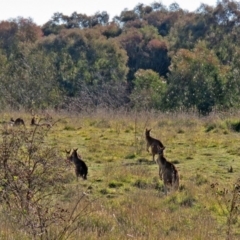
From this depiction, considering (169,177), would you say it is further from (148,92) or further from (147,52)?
(147,52)

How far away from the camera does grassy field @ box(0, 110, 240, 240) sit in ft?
21.7

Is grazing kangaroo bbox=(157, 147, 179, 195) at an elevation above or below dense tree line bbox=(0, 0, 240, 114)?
below

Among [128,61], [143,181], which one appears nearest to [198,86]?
[143,181]

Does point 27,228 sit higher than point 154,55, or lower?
lower

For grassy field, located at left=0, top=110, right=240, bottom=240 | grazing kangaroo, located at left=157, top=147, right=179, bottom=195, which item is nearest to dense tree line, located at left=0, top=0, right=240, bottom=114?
grassy field, located at left=0, top=110, right=240, bottom=240

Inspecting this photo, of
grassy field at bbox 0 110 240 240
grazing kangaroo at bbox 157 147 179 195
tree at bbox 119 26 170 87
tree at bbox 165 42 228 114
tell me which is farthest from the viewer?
tree at bbox 119 26 170 87

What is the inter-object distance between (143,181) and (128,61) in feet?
136

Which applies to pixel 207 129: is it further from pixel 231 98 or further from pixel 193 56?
pixel 193 56

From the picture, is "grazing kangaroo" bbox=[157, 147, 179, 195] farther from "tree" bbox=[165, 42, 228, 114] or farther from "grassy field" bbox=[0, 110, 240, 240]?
"tree" bbox=[165, 42, 228, 114]

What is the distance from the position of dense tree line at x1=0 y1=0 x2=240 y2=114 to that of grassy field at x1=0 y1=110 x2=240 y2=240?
5.18 metres

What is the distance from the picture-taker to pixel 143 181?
10.1 meters

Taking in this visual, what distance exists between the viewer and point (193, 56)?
32.5 m

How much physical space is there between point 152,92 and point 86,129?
15.6m

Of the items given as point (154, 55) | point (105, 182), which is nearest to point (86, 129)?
point (105, 182)
